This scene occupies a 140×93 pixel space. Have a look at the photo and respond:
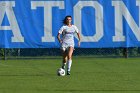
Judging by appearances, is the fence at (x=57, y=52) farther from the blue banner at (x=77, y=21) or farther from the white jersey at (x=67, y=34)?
the white jersey at (x=67, y=34)

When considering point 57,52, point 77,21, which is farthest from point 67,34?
point 57,52

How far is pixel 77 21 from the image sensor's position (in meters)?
28.6

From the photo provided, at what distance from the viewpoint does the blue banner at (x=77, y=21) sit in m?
28.2

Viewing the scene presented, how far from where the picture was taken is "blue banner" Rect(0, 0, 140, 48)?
92.6 feet

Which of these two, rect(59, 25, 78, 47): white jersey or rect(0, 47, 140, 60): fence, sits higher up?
rect(59, 25, 78, 47): white jersey

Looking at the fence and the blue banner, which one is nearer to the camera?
the blue banner

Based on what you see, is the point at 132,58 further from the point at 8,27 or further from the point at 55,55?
the point at 8,27
